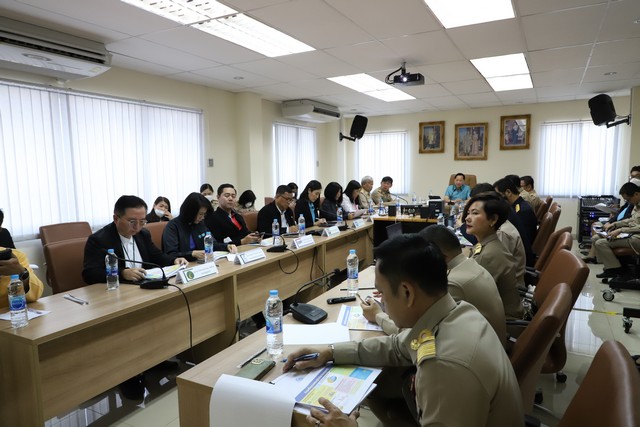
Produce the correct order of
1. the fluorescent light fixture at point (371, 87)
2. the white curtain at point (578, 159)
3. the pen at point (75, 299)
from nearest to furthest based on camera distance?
the pen at point (75, 299) → the fluorescent light fixture at point (371, 87) → the white curtain at point (578, 159)

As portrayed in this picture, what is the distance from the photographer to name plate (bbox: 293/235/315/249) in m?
3.48

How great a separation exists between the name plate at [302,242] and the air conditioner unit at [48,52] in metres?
2.47

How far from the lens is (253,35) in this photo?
376 cm

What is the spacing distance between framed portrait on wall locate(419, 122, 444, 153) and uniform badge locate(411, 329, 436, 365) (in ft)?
26.7

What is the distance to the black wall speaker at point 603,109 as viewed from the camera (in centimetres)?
571

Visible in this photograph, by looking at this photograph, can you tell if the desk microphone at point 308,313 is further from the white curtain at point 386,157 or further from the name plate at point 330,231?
the white curtain at point 386,157

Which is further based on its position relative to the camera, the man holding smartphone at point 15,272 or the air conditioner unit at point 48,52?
the air conditioner unit at point 48,52

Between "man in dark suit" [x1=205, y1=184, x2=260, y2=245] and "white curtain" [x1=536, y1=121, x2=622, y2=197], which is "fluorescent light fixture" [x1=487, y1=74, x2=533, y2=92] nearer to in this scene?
"white curtain" [x1=536, y1=121, x2=622, y2=197]

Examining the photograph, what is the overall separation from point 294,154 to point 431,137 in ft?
10.1

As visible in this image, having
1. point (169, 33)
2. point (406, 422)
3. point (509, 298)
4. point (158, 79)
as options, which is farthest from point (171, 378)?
point (158, 79)

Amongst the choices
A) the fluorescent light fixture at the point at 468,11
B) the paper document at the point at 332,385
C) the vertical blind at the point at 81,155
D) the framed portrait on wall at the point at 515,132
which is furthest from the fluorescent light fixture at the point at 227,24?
the framed portrait on wall at the point at 515,132

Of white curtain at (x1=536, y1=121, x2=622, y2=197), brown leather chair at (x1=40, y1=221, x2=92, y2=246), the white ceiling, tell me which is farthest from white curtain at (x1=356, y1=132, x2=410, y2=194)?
brown leather chair at (x1=40, y1=221, x2=92, y2=246)

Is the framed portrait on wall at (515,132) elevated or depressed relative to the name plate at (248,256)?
elevated

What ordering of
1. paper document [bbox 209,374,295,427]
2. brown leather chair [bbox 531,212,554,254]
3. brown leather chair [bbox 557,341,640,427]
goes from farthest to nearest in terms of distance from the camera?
brown leather chair [bbox 531,212,554,254] < paper document [bbox 209,374,295,427] < brown leather chair [bbox 557,341,640,427]
